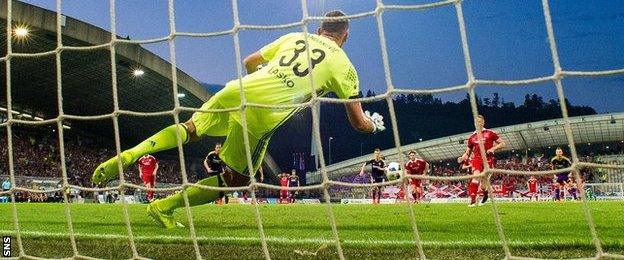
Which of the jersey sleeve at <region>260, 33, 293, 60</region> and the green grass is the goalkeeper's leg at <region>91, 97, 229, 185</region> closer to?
the jersey sleeve at <region>260, 33, 293, 60</region>

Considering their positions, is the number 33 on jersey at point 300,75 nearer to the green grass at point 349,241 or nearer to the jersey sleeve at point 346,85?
the jersey sleeve at point 346,85

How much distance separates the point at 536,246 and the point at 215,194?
2.23 m

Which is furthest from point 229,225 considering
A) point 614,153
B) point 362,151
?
point 362,151

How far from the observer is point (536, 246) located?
129 inches

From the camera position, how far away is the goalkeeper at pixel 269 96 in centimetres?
406

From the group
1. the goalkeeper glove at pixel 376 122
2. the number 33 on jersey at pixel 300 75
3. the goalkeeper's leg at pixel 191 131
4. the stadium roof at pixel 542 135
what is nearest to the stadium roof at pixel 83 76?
the goalkeeper's leg at pixel 191 131

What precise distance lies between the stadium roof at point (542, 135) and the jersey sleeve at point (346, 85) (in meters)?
29.8

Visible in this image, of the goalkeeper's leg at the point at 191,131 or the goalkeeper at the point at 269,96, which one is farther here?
the goalkeeper's leg at the point at 191,131

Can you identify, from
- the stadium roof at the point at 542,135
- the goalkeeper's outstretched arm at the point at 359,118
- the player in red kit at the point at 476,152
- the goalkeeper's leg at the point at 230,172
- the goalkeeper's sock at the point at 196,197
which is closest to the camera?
the goalkeeper's outstretched arm at the point at 359,118

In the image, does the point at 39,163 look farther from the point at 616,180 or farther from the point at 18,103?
the point at 616,180

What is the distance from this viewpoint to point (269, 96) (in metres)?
4.13

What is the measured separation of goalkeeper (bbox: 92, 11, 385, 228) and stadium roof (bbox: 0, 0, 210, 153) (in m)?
12.6

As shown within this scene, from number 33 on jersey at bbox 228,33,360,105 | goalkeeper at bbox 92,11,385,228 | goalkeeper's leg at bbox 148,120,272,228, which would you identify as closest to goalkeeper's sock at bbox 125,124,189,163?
goalkeeper at bbox 92,11,385,228

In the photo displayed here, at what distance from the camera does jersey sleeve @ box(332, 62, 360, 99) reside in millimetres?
4059
